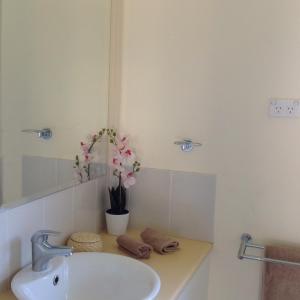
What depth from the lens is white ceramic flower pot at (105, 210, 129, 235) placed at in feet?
5.61

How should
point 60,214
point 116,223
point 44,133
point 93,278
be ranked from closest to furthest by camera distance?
point 93,278
point 60,214
point 44,133
point 116,223

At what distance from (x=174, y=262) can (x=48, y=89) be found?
876mm

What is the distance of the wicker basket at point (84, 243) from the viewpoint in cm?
146

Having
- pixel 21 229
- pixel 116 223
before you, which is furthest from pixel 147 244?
pixel 21 229

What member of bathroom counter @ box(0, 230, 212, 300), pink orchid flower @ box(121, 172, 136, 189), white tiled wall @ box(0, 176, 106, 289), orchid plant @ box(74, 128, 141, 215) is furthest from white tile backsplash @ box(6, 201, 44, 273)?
pink orchid flower @ box(121, 172, 136, 189)

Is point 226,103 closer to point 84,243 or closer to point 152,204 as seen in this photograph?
point 152,204

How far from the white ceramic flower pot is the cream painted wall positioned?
0.28m

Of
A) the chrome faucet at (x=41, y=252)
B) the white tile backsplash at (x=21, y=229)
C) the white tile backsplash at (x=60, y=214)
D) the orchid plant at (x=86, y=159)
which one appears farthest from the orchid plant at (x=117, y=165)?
the chrome faucet at (x=41, y=252)

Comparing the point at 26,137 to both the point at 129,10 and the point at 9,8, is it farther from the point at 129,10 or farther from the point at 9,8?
the point at 129,10

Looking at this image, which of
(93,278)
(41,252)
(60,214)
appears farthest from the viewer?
(60,214)

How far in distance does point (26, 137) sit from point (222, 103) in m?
0.82

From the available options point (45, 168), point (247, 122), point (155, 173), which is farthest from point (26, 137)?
point (247, 122)

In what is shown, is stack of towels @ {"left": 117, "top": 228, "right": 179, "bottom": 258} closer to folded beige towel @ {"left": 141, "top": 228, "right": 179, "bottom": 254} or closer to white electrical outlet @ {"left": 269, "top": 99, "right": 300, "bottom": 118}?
folded beige towel @ {"left": 141, "top": 228, "right": 179, "bottom": 254}

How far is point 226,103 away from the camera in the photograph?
1.63m
